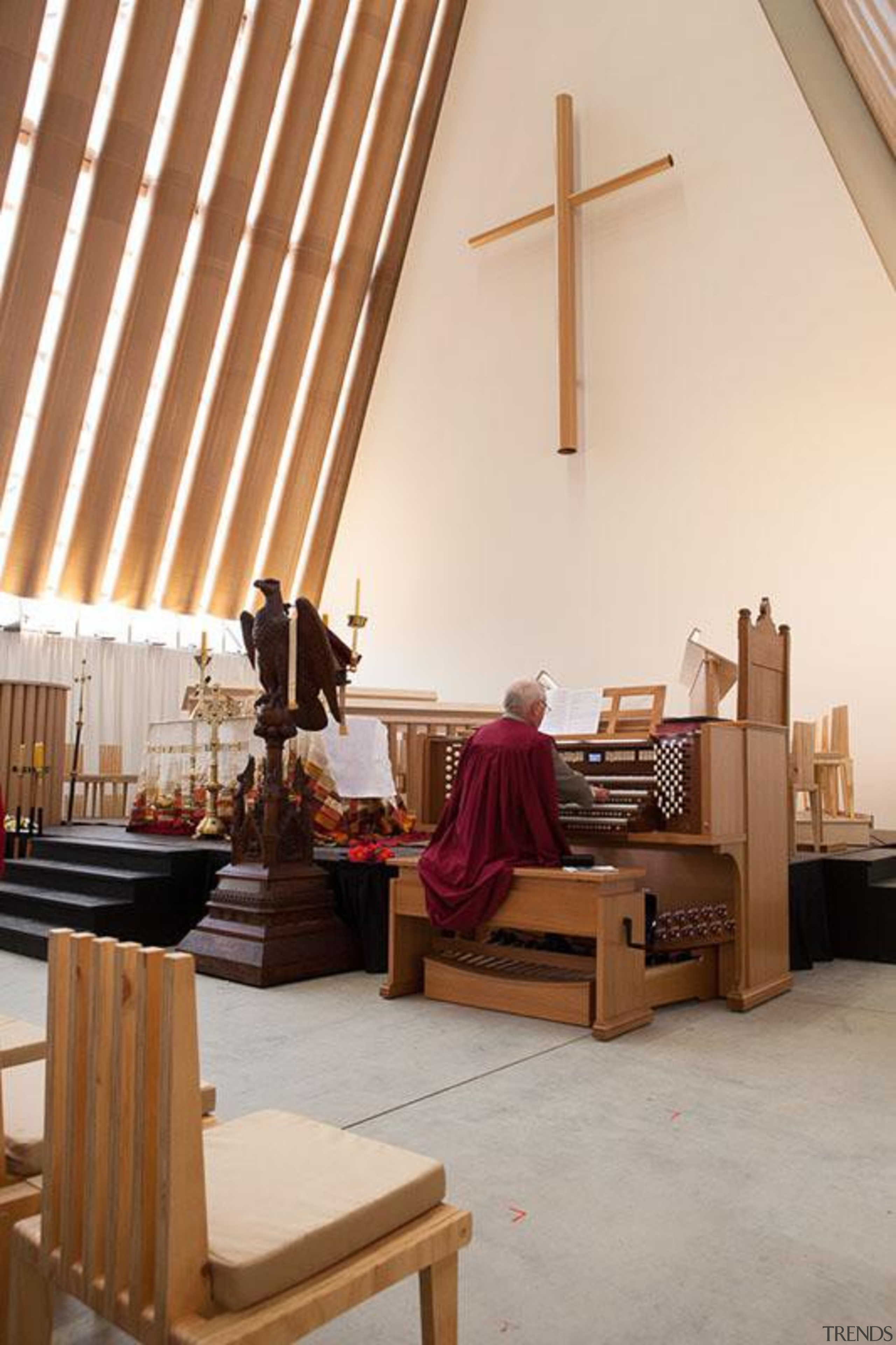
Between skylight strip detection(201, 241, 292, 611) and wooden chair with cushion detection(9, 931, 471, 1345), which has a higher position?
skylight strip detection(201, 241, 292, 611)

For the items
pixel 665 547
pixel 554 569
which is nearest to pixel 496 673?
pixel 554 569

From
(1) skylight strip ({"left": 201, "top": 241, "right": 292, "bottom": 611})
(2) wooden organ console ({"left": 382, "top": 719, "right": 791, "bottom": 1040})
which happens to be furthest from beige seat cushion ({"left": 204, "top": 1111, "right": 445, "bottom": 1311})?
(1) skylight strip ({"left": 201, "top": 241, "right": 292, "bottom": 611})

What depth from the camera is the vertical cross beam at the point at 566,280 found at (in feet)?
36.4

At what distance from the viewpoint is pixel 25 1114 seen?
197 cm

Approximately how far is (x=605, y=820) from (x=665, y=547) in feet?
19.7

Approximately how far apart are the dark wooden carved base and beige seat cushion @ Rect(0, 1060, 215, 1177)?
2.91 meters

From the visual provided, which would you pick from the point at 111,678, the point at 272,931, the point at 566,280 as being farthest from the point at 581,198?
the point at 272,931

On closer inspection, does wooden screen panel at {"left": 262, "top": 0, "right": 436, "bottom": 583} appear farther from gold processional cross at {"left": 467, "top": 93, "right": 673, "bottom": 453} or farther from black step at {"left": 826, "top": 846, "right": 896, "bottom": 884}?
black step at {"left": 826, "top": 846, "right": 896, "bottom": 884}

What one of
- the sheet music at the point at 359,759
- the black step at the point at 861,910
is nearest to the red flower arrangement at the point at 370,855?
the sheet music at the point at 359,759

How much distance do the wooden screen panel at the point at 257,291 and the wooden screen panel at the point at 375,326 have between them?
147cm

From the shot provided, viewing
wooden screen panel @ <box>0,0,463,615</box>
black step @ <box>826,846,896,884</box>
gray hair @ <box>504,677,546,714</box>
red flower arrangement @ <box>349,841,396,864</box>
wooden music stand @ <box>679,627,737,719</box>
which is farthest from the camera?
wooden screen panel @ <box>0,0,463,615</box>

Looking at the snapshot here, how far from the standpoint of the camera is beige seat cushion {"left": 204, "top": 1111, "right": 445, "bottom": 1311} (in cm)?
144

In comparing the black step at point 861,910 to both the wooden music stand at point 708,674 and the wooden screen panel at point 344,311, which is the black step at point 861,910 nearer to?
the wooden music stand at point 708,674

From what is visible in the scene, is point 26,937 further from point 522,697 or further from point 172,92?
point 172,92
